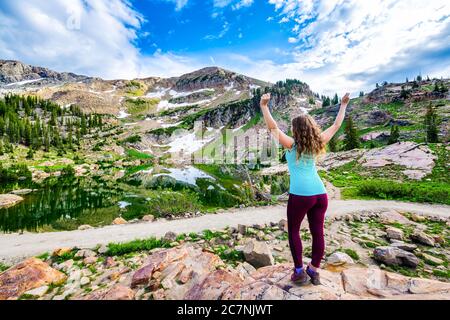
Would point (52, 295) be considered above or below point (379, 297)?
below

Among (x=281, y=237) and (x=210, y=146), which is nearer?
(x=281, y=237)

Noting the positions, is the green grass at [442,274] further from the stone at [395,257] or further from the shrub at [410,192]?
the shrub at [410,192]

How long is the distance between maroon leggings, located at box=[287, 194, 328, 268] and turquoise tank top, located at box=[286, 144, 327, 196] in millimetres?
92

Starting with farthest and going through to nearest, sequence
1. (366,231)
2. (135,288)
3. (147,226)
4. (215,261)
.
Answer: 1. (147,226)
2. (366,231)
3. (215,261)
4. (135,288)

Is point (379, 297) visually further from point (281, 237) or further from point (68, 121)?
point (68, 121)

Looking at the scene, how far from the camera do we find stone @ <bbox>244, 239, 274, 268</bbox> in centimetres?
700

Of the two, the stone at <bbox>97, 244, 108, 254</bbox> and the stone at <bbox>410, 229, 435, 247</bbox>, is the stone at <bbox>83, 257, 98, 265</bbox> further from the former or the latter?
the stone at <bbox>410, 229, 435, 247</bbox>

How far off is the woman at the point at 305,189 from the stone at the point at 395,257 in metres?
4.84

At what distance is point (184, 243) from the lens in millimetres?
9570

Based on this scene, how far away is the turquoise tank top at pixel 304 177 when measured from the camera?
3.79 meters

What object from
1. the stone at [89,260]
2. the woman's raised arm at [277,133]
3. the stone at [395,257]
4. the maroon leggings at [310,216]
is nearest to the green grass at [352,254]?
the stone at [395,257]

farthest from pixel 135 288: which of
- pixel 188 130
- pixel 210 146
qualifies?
pixel 188 130

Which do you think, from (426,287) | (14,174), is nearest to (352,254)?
(426,287)

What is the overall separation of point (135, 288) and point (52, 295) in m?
2.71
